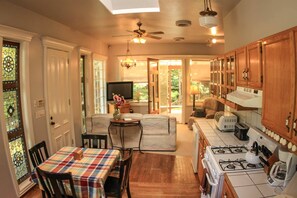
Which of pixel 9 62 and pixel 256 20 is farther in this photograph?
pixel 9 62

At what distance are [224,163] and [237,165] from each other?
12 centimetres

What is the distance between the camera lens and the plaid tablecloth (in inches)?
85.9

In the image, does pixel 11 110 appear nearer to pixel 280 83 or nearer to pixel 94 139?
pixel 94 139

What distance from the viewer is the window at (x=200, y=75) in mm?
7566

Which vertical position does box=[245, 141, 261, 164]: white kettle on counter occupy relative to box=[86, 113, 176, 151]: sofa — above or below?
above

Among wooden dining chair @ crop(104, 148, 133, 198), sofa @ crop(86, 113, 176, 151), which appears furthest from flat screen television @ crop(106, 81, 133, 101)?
wooden dining chair @ crop(104, 148, 133, 198)

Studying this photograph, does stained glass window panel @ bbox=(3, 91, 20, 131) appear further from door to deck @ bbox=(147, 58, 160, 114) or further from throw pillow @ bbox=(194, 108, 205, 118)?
throw pillow @ bbox=(194, 108, 205, 118)

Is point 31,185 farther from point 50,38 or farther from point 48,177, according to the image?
point 50,38

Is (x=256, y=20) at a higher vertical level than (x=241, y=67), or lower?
higher

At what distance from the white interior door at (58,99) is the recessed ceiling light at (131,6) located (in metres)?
1.33

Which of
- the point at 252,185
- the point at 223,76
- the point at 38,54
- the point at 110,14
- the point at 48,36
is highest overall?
the point at 110,14

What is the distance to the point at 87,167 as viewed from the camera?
241 centimetres

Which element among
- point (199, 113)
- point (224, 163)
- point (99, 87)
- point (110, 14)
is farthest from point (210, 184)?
point (99, 87)

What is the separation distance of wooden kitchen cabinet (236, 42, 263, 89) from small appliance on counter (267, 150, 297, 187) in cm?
65
